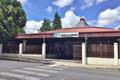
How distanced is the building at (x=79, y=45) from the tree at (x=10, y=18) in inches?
89.4

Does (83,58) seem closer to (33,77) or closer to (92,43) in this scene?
(92,43)

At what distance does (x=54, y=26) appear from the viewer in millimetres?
85125

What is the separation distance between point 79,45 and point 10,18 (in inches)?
535

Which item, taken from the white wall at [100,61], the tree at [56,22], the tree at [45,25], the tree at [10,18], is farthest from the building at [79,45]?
the tree at [45,25]

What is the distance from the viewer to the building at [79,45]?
93.4 ft

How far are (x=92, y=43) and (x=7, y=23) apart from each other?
15.1 m

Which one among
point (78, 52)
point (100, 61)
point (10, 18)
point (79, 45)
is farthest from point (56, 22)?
point (100, 61)

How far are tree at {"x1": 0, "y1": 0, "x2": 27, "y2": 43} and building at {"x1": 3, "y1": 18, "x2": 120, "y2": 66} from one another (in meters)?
2.27

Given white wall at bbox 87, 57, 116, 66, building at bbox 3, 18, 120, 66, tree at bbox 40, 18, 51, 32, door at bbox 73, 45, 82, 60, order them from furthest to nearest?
1. tree at bbox 40, 18, 51, 32
2. door at bbox 73, 45, 82, 60
3. building at bbox 3, 18, 120, 66
4. white wall at bbox 87, 57, 116, 66

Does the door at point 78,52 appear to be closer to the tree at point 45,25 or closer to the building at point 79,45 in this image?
the building at point 79,45

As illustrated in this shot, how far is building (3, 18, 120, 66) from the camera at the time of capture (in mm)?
28453

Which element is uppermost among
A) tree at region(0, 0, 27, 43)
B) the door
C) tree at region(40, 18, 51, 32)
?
tree at region(40, 18, 51, 32)

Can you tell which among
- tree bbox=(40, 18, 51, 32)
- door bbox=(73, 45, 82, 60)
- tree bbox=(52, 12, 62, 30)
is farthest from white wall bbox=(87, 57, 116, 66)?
tree bbox=(40, 18, 51, 32)

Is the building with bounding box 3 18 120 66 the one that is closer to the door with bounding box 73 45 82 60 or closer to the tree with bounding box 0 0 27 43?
the door with bounding box 73 45 82 60
